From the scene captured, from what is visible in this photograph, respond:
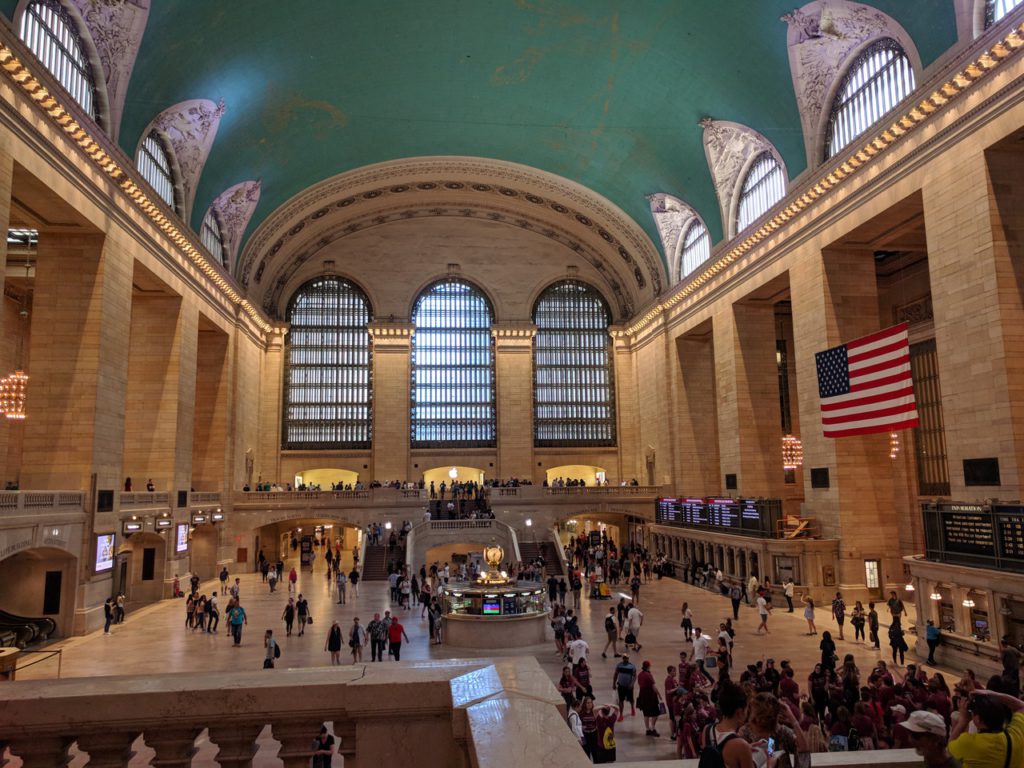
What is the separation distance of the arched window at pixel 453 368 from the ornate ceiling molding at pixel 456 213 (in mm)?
4645

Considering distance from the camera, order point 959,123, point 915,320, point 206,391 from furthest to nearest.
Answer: point 206,391 → point 915,320 → point 959,123

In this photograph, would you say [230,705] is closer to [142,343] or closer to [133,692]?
[133,692]

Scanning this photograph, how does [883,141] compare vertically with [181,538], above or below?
above

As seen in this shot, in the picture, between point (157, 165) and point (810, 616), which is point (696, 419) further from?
point (157, 165)

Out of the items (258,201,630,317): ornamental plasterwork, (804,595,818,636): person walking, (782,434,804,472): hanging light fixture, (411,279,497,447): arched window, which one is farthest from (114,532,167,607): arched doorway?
(782,434,804,472): hanging light fixture

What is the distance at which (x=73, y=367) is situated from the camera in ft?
59.1

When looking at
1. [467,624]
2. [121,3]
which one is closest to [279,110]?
[121,3]

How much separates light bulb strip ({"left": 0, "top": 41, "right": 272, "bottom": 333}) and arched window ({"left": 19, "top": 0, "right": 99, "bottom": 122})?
30.6 inches

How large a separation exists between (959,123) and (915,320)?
12.8 metres

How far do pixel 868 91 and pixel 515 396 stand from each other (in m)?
23.5

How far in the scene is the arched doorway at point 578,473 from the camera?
3941cm

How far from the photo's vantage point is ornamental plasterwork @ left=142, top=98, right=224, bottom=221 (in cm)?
2141

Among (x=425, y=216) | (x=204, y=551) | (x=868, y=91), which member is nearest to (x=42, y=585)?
(x=204, y=551)

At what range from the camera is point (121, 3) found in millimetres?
16844
